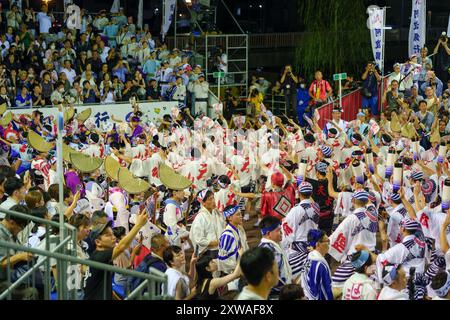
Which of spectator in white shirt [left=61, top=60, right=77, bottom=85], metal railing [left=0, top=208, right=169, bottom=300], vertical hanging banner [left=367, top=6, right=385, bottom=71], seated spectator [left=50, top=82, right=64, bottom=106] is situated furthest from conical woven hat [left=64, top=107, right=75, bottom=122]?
metal railing [left=0, top=208, right=169, bottom=300]

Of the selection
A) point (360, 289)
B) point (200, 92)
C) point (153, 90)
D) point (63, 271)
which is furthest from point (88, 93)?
point (360, 289)

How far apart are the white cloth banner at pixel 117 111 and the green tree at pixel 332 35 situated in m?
4.28

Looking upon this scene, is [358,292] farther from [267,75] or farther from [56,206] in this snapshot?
[267,75]

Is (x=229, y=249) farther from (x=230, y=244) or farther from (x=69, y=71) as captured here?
(x=69, y=71)

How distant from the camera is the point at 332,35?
1961 cm

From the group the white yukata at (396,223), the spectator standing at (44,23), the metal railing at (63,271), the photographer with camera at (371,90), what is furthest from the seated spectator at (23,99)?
the metal railing at (63,271)

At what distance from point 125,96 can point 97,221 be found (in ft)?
34.0

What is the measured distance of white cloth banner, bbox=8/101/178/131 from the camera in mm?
15532

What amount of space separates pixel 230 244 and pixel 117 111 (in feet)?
31.5

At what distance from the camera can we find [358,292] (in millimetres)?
5855

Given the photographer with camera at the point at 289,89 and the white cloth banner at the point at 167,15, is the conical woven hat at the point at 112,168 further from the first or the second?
the white cloth banner at the point at 167,15

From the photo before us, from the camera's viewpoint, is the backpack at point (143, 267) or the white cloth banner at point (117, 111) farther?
the white cloth banner at point (117, 111)

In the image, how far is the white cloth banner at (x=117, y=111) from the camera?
1553 centimetres
